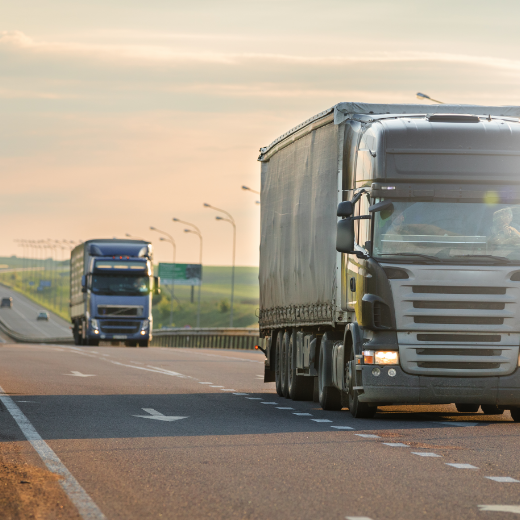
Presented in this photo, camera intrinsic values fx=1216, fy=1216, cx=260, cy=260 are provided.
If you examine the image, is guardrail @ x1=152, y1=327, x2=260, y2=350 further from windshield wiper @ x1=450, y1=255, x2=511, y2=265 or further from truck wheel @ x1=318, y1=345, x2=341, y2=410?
windshield wiper @ x1=450, y1=255, x2=511, y2=265

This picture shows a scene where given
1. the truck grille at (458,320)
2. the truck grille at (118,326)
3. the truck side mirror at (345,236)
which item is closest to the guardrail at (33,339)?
the truck grille at (118,326)

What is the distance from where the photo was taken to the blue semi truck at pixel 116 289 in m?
48.2

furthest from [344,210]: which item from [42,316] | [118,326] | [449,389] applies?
[42,316]

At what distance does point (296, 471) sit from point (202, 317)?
16050 centimetres

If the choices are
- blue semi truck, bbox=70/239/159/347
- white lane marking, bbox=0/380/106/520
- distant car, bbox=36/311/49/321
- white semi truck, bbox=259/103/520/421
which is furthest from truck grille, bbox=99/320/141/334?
distant car, bbox=36/311/49/321

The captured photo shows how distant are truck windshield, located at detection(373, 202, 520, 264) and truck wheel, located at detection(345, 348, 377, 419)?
5.24ft

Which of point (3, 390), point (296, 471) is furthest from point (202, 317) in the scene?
point (296, 471)

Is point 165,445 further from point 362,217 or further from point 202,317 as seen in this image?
point 202,317

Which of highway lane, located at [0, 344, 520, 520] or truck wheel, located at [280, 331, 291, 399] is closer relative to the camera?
highway lane, located at [0, 344, 520, 520]

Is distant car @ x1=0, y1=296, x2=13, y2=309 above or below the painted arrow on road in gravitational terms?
above

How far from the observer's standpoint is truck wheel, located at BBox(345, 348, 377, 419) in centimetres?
1530

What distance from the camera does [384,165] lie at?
14.8m

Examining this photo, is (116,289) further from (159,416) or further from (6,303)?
(6,303)

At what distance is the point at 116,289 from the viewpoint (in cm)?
4881
